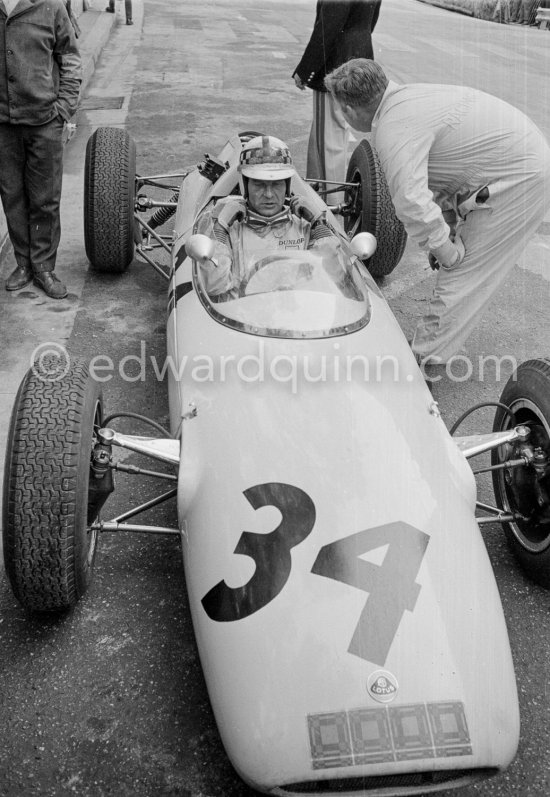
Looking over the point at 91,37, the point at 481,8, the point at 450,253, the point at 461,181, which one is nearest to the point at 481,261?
the point at 450,253

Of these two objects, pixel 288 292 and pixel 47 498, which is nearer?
pixel 47 498

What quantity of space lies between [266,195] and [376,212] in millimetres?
1471

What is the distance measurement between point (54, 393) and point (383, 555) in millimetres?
1300

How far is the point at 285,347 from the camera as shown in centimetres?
296

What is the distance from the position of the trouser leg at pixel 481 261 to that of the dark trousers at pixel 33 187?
8.44 feet

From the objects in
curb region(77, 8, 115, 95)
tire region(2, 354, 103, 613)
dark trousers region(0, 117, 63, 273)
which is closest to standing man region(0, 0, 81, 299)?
dark trousers region(0, 117, 63, 273)

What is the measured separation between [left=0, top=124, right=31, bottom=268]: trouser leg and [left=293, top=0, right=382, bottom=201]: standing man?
8.56ft

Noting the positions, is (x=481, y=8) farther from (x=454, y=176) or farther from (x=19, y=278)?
(x=19, y=278)

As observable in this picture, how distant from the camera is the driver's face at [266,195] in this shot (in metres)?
3.96

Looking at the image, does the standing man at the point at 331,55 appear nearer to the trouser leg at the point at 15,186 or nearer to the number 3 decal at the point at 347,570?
the trouser leg at the point at 15,186

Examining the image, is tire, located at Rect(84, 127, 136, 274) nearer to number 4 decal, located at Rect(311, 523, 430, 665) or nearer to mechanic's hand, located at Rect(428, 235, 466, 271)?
mechanic's hand, located at Rect(428, 235, 466, 271)

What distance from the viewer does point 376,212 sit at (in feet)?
17.1

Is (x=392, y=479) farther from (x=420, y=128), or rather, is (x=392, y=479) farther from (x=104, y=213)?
(x=104, y=213)

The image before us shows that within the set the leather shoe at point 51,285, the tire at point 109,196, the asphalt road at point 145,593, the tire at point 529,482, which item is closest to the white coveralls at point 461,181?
the asphalt road at point 145,593
